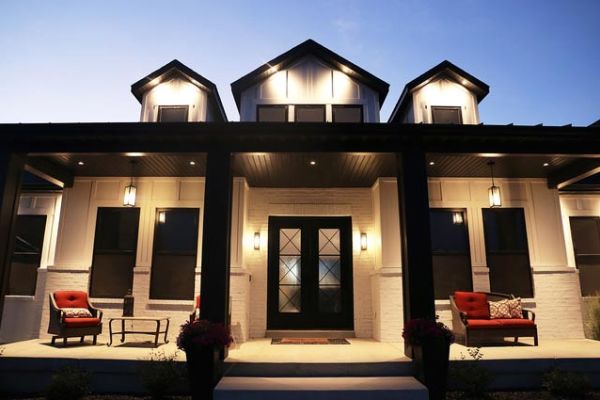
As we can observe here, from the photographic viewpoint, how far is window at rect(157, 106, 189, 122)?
8.09m

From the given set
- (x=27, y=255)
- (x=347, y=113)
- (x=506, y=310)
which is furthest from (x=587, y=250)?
(x=27, y=255)

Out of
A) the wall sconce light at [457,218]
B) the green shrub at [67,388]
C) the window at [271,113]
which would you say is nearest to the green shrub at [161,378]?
the green shrub at [67,388]

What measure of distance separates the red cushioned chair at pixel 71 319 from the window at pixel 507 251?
794 centimetres

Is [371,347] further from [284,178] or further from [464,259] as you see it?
[284,178]

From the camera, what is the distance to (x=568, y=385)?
4.72 meters

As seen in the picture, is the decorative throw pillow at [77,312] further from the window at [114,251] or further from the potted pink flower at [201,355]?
the potted pink flower at [201,355]

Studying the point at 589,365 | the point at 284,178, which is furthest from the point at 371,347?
the point at 284,178

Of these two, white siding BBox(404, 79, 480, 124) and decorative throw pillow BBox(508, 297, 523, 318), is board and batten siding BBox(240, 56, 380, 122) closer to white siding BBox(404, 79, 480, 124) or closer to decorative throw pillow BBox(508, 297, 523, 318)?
white siding BBox(404, 79, 480, 124)

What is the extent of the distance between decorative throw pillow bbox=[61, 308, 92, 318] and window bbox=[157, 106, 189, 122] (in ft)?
13.5

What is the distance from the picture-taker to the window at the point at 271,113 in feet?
26.3

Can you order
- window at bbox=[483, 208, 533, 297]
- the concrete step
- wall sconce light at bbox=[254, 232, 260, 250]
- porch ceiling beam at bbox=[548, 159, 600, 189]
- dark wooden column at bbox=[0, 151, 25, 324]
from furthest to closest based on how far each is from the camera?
wall sconce light at bbox=[254, 232, 260, 250] < window at bbox=[483, 208, 533, 297] < porch ceiling beam at bbox=[548, 159, 600, 189] < dark wooden column at bbox=[0, 151, 25, 324] < the concrete step

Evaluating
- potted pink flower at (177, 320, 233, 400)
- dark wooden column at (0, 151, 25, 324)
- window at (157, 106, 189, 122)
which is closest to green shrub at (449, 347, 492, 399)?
potted pink flower at (177, 320, 233, 400)

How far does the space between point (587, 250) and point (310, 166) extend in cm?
661

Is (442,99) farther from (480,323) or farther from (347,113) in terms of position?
(480,323)
